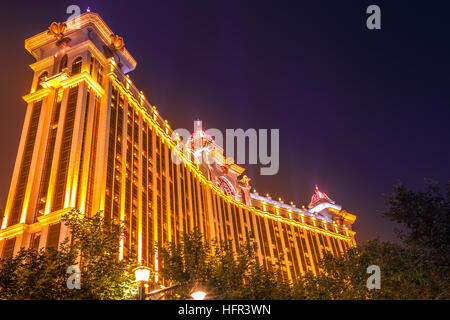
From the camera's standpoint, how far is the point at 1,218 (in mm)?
46469

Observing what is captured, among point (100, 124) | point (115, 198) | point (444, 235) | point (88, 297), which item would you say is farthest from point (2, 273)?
point (100, 124)

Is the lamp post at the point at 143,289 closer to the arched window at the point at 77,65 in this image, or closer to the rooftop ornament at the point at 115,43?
the arched window at the point at 77,65

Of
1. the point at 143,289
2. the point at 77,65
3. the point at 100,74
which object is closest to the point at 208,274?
the point at 143,289

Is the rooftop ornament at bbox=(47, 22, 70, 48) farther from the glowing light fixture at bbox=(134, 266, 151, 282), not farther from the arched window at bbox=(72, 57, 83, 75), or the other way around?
the glowing light fixture at bbox=(134, 266, 151, 282)

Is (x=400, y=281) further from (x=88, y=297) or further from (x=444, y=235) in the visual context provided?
(x=88, y=297)

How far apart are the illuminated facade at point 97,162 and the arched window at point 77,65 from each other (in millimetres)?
213

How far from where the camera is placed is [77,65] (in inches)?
2361

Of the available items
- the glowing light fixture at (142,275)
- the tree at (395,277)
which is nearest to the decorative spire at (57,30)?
the tree at (395,277)

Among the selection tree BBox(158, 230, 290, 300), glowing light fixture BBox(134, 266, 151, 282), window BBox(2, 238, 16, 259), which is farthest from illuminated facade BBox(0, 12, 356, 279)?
glowing light fixture BBox(134, 266, 151, 282)

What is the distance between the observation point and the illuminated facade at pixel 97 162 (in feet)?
151

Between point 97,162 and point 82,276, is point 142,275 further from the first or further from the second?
point 97,162

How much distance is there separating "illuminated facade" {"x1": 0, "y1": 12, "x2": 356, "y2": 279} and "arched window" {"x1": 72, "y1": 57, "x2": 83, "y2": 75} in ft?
0.70

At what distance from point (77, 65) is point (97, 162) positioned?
61.6ft
